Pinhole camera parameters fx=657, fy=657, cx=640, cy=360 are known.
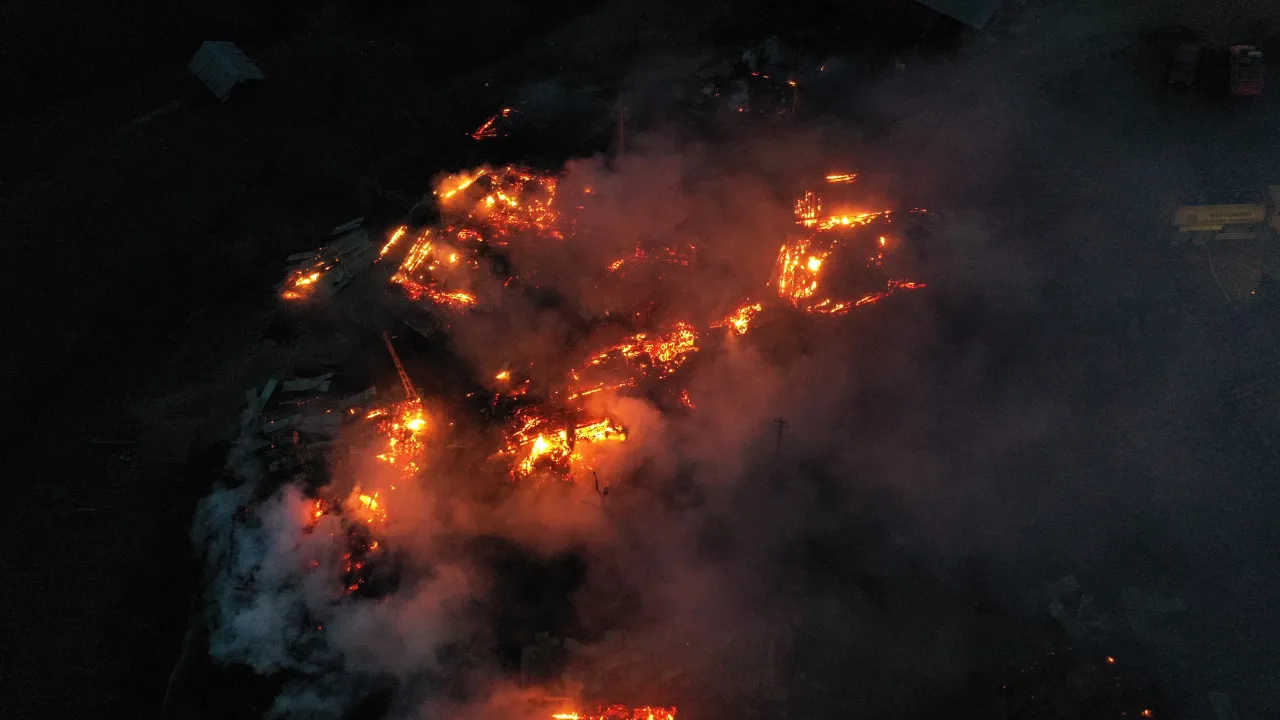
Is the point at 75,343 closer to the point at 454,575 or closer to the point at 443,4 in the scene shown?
the point at 454,575

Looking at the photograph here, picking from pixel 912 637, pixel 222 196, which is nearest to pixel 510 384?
pixel 912 637

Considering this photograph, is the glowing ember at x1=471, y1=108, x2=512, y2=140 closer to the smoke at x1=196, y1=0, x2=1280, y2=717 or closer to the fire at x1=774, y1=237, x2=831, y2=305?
the smoke at x1=196, y1=0, x2=1280, y2=717

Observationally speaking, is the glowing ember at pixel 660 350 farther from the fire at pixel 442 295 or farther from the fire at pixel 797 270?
the fire at pixel 442 295

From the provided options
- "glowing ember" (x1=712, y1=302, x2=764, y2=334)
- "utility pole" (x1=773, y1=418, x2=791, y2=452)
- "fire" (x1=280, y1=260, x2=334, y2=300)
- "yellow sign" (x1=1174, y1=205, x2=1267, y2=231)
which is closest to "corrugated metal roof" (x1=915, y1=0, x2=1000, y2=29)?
"yellow sign" (x1=1174, y1=205, x2=1267, y2=231)

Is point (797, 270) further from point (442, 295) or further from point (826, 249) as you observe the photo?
point (442, 295)

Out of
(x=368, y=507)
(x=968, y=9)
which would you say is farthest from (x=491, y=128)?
(x=968, y=9)

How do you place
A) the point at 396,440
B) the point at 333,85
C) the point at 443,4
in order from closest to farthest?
the point at 396,440 → the point at 333,85 → the point at 443,4
